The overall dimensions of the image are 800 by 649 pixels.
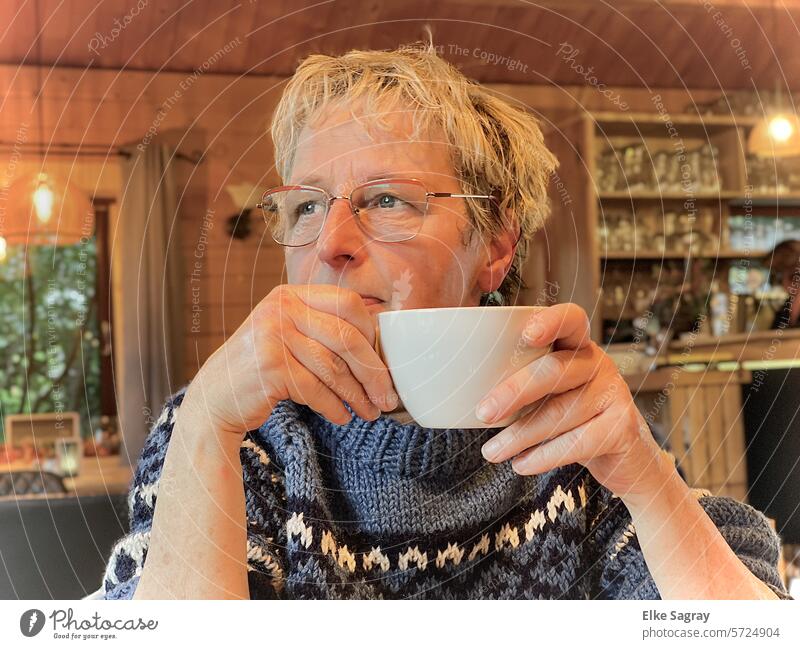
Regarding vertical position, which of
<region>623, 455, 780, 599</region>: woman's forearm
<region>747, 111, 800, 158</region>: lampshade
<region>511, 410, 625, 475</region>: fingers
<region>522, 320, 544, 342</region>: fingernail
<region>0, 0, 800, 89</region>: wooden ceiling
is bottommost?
<region>623, 455, 780, 599</region>: woman's forearm

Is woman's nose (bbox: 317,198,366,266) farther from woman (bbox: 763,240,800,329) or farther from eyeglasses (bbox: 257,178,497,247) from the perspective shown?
woman (bbox: 763,240,800,329)

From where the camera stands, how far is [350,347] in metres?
0.31

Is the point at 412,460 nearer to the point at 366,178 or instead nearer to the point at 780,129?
the point at 366,178

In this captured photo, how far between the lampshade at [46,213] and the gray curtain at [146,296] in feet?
0.08

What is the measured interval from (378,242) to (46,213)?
8.1 inches

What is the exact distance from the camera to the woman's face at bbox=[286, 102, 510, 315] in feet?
1.30

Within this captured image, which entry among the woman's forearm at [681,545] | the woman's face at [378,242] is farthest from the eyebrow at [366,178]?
the woman's forearm at [681,545]

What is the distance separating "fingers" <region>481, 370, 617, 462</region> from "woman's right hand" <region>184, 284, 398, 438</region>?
55 mm

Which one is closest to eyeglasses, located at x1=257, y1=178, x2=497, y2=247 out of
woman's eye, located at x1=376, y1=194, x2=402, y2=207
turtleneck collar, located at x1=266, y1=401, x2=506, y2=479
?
woman's eye, located at x1=376, y1=194, x2=402, y2=207

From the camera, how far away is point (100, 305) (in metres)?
0.45

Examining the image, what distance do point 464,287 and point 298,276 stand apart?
0.10 meters

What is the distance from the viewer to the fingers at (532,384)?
303 millimetres

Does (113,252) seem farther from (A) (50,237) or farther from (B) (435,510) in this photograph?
(B) (435,510)

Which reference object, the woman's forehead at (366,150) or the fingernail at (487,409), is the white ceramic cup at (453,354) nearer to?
the fingernail at (487,409)
